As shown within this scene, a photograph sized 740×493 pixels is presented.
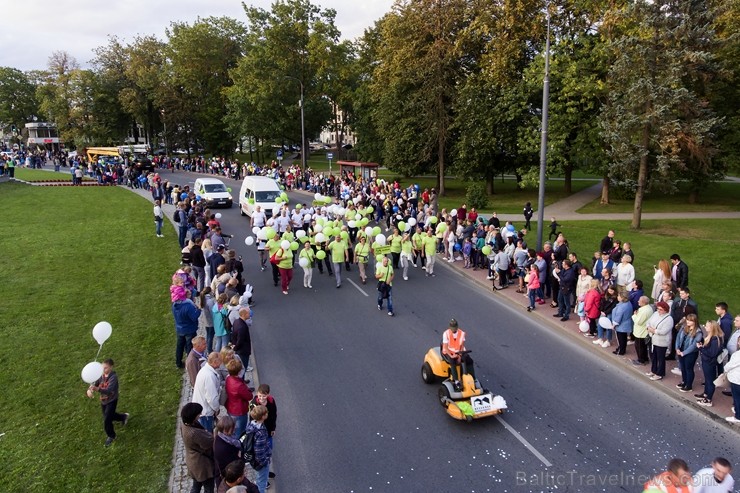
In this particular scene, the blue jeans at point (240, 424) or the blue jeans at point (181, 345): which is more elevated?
the blue jeans at point (181, 345)

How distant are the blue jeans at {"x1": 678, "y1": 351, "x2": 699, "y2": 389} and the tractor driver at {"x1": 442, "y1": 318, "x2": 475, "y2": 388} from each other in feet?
12.8

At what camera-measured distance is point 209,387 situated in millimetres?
7121

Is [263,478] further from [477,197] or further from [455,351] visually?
[477,197]

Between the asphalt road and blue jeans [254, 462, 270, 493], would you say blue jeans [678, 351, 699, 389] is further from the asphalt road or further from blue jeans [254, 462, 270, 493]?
blue jeans [254, 462, 270, 493]

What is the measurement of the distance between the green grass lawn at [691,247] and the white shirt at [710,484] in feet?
28.3

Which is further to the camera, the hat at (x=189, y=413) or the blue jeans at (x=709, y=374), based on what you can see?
the blue jeans at (x=709, y=374)

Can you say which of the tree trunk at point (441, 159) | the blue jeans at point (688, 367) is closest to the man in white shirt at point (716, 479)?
the blue jeans at point (688, 367)

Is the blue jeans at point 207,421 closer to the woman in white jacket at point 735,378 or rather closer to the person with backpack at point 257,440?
the person with backpack at point 257,440

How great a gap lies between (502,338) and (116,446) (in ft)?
27.0

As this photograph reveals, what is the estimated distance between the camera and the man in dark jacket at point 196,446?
19.8ft

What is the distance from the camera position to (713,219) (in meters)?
26.2

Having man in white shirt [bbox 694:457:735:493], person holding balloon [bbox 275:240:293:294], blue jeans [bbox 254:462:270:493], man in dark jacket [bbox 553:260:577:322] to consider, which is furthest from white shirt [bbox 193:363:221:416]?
man in dark jacket [bbox 553:260:577:322]

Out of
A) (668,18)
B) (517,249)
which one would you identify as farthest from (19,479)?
(668,18)

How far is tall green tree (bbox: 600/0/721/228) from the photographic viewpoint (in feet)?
70.4
